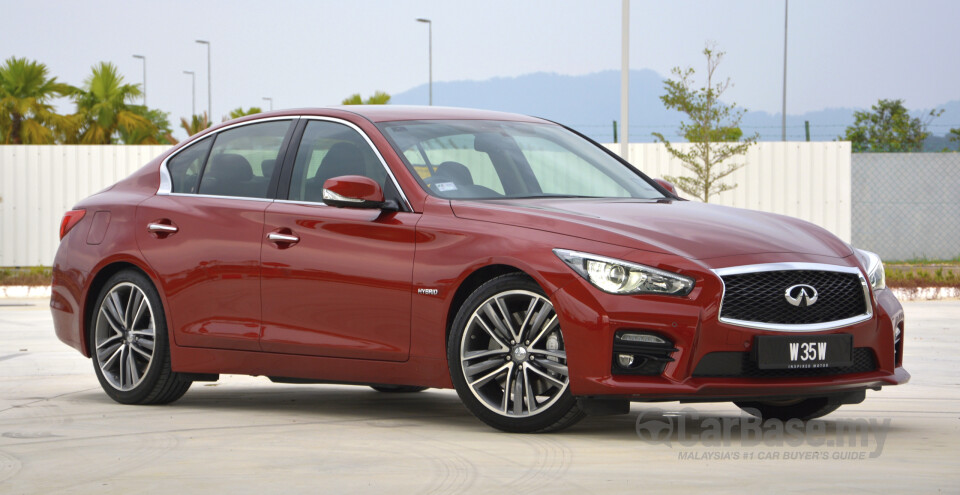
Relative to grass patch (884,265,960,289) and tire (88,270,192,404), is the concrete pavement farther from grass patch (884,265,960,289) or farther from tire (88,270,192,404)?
grass patch (884,265,960,289)

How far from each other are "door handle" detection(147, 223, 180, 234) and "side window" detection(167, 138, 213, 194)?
261 mm

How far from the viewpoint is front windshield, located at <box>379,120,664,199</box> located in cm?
668

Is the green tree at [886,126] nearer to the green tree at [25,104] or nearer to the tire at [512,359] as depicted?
the green tree at [25,104]

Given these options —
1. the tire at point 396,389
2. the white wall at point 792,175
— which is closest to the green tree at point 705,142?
the white wall at point 792,175

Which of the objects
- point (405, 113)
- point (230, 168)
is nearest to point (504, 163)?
point (405, 113)

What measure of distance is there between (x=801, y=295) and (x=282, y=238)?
8.72ft

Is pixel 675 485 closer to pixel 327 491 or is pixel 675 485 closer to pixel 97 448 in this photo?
pixel 327 491

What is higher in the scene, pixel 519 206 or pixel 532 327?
pixel 519 206

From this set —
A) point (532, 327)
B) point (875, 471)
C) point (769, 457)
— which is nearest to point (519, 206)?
point (532, 327)

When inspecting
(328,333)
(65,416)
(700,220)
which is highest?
Result: (700,220)

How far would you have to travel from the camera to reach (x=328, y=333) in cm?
668

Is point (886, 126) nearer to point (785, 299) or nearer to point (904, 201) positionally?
point (904, 201)

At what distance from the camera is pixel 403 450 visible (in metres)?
5.69

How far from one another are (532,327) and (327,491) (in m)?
1.49
